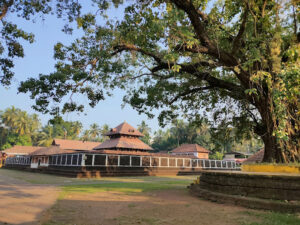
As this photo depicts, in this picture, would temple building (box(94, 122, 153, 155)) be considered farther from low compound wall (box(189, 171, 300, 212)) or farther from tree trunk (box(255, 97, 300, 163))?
low compound wall (box(189, 171, 300, 212))

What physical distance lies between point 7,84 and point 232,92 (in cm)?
997

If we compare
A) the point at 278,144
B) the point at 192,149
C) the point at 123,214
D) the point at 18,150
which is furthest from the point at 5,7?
the point at 18,150

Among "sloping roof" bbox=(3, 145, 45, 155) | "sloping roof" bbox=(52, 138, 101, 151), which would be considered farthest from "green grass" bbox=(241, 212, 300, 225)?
"sloping roof" bbox=(3, 145, 45, 155)

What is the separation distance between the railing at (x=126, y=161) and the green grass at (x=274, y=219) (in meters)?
20.1

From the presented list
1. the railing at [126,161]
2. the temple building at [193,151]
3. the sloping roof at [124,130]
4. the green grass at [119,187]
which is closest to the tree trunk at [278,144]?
the green grass at [119,187]

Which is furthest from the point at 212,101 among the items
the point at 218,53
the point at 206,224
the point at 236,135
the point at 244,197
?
the point at 206,224

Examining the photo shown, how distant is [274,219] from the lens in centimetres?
526

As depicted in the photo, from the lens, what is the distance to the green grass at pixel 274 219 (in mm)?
4959

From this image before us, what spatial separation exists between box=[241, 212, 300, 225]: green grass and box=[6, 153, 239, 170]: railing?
66.0ft

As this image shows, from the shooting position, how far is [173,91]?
508 inches

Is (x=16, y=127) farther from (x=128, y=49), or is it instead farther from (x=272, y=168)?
(x=272, y=168)

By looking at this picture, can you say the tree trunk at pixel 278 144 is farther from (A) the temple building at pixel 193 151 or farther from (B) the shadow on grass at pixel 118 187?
(A) the temple building at pixel 193 151

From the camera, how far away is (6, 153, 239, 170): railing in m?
24.0

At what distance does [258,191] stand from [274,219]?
191 cm
